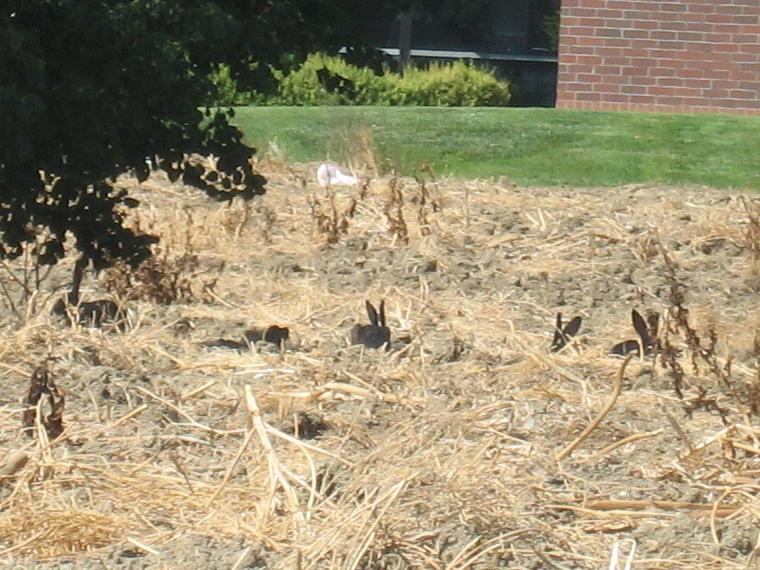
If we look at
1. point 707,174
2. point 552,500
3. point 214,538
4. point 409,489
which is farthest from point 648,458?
point 707,174

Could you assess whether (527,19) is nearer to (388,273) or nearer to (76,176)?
(388,273)

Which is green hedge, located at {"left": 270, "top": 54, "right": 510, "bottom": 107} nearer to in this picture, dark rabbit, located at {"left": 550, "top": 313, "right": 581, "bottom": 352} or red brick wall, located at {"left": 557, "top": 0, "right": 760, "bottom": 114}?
red brick wall, located at {"left": 557, "top": 0, "right": 760, "bottom": 114}

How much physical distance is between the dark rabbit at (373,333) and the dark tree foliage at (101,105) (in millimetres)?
603

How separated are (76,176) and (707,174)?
661 centimetres

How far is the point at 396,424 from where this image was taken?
432cm

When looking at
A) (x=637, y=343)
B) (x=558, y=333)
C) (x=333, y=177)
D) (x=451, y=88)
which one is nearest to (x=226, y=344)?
(x=558, y=333)

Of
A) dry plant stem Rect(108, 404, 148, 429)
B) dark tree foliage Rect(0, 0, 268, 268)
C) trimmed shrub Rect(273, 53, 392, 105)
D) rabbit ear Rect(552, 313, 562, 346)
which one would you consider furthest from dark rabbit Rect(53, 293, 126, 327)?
trimmed shrub Rect(273, 53, 392, 105)

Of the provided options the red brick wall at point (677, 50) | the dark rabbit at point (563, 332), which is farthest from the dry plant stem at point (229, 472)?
the red brick wall at point (677, 50)

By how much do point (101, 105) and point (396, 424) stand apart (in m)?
1.41

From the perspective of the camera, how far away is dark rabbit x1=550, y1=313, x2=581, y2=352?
5355 mm

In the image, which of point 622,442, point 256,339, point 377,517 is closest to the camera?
point 377,517

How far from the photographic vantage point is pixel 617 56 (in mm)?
15250

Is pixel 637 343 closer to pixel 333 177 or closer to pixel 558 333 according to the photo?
pixel 558 333

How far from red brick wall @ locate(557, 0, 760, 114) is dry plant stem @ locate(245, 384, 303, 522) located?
11447 millimetres
